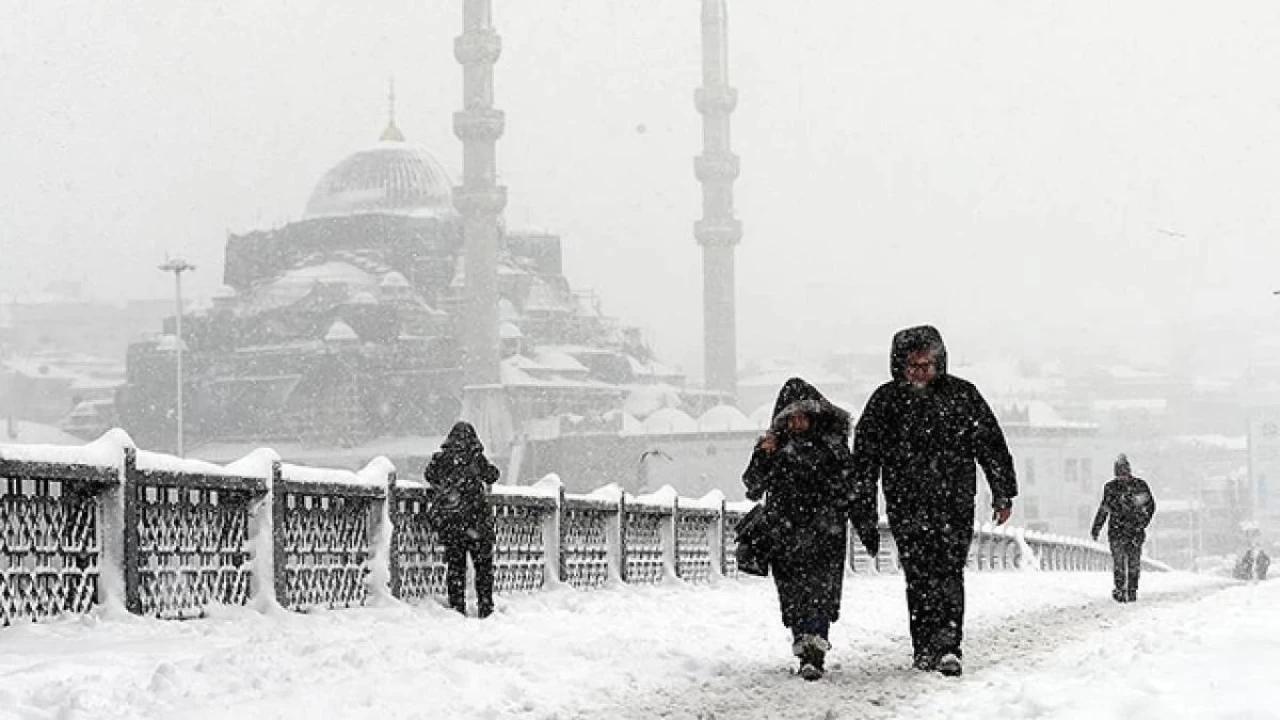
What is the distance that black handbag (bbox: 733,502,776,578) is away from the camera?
7648mm

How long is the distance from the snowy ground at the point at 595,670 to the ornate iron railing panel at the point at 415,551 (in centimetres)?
97

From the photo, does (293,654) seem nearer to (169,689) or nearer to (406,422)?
(169,689)

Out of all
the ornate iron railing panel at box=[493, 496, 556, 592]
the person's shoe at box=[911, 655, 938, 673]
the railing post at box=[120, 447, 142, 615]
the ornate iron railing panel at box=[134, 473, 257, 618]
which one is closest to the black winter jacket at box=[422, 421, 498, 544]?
the ornate iron railing panel at box=[493, 496, 556, 592]

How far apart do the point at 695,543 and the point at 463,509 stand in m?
5.98

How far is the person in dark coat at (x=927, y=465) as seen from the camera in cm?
729

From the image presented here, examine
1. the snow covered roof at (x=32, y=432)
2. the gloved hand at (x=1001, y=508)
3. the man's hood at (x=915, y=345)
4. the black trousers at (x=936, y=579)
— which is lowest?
the snow covered roof at (x=32, y=432)

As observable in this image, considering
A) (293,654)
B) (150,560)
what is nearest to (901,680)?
(293,654)

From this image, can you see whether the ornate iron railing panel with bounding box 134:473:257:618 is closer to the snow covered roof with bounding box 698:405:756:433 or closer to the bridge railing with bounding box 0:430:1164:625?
the bridge railing with bounding box 0:430:1164:625

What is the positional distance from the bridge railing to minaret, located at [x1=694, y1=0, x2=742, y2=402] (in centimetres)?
7601

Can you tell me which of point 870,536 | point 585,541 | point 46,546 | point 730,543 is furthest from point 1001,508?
point 730,543

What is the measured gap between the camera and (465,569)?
10930mm

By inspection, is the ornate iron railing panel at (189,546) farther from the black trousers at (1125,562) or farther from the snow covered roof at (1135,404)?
the snow covered roof at (1135,404)

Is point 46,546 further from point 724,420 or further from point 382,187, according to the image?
point 382,187

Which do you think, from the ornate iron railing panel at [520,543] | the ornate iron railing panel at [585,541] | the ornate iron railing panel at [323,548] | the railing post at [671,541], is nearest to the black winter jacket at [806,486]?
the ornate iron railing panel at [323,548]
